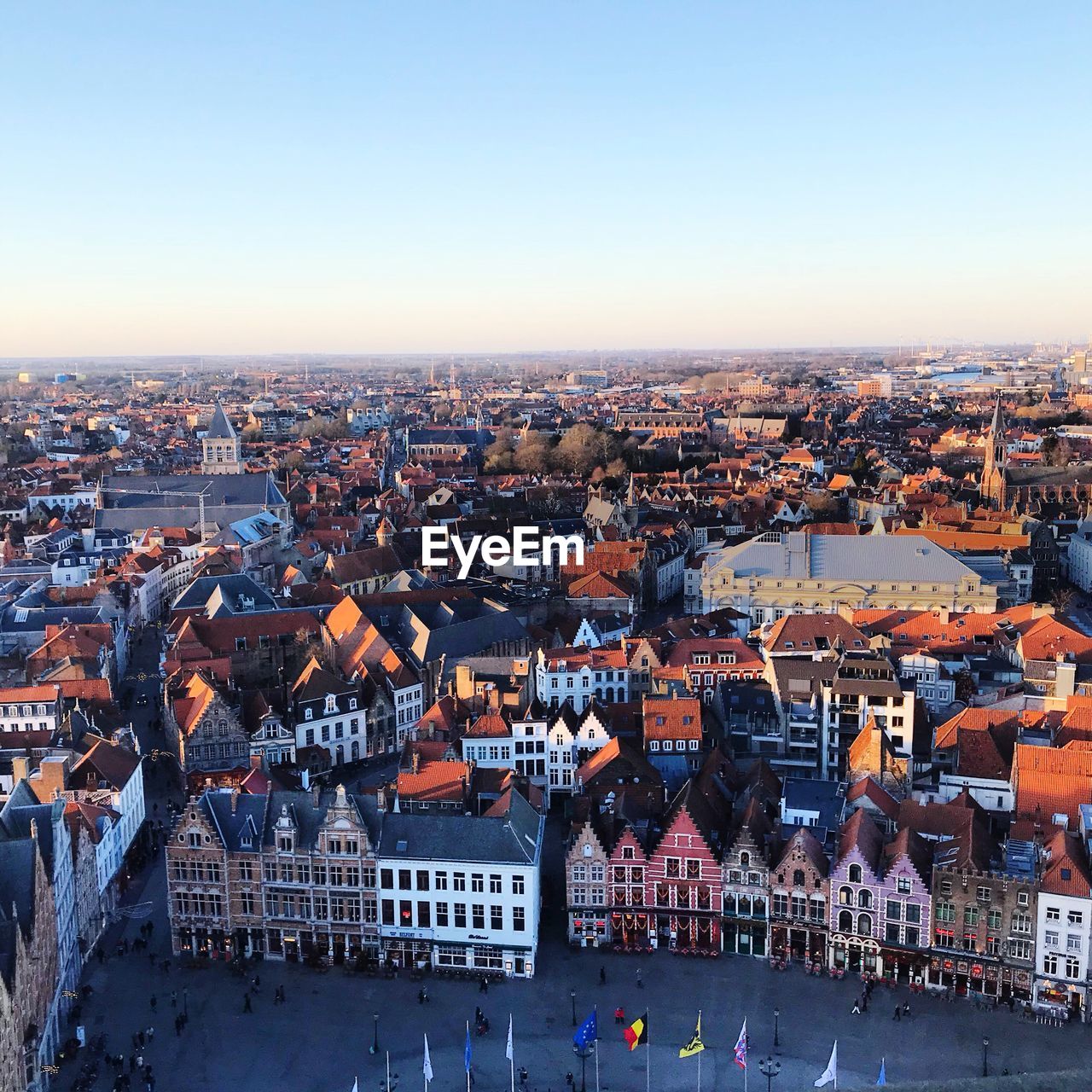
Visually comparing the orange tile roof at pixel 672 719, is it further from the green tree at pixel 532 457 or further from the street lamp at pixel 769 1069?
the green tree at pixel 532 457

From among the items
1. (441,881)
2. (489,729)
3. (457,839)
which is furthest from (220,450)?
(441,881)

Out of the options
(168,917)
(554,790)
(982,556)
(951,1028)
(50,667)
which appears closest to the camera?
(951,1028)

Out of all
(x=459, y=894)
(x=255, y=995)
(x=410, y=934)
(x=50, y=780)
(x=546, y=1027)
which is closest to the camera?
(x=546, y=1027)

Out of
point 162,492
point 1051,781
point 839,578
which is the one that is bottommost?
point 1051,781

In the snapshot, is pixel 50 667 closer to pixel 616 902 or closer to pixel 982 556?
pixel 616 902

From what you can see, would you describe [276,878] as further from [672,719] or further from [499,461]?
[499,461]

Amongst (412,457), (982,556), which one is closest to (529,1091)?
(982,556)
